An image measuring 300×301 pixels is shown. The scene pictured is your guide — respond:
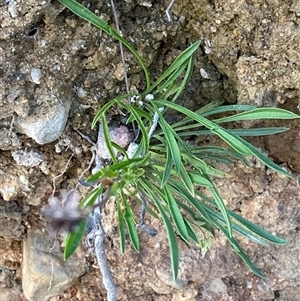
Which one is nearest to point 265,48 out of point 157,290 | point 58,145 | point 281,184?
point 281,184

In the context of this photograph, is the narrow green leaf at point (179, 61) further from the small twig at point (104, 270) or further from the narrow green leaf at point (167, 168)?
the small twig at point (104, 270)

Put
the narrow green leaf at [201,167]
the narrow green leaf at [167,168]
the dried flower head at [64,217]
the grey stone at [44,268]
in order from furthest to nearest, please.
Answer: the grey stone at [44,268] < the narrow green leaf at [201,167] < the narrow green leaf at [167,168] < the dried flower head at [64,217]

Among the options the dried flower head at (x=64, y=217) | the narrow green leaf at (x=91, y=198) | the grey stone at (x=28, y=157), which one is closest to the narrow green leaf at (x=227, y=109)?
the narrow green leaf at (x=91, y=198)

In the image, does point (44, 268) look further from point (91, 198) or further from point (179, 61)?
point (179, 61)

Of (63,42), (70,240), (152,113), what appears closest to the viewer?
(70,240)

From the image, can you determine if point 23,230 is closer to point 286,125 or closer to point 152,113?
point 152,113

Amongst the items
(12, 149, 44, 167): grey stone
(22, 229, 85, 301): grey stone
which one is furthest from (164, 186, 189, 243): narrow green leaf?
(22, 229, 85, 301): grey stone
